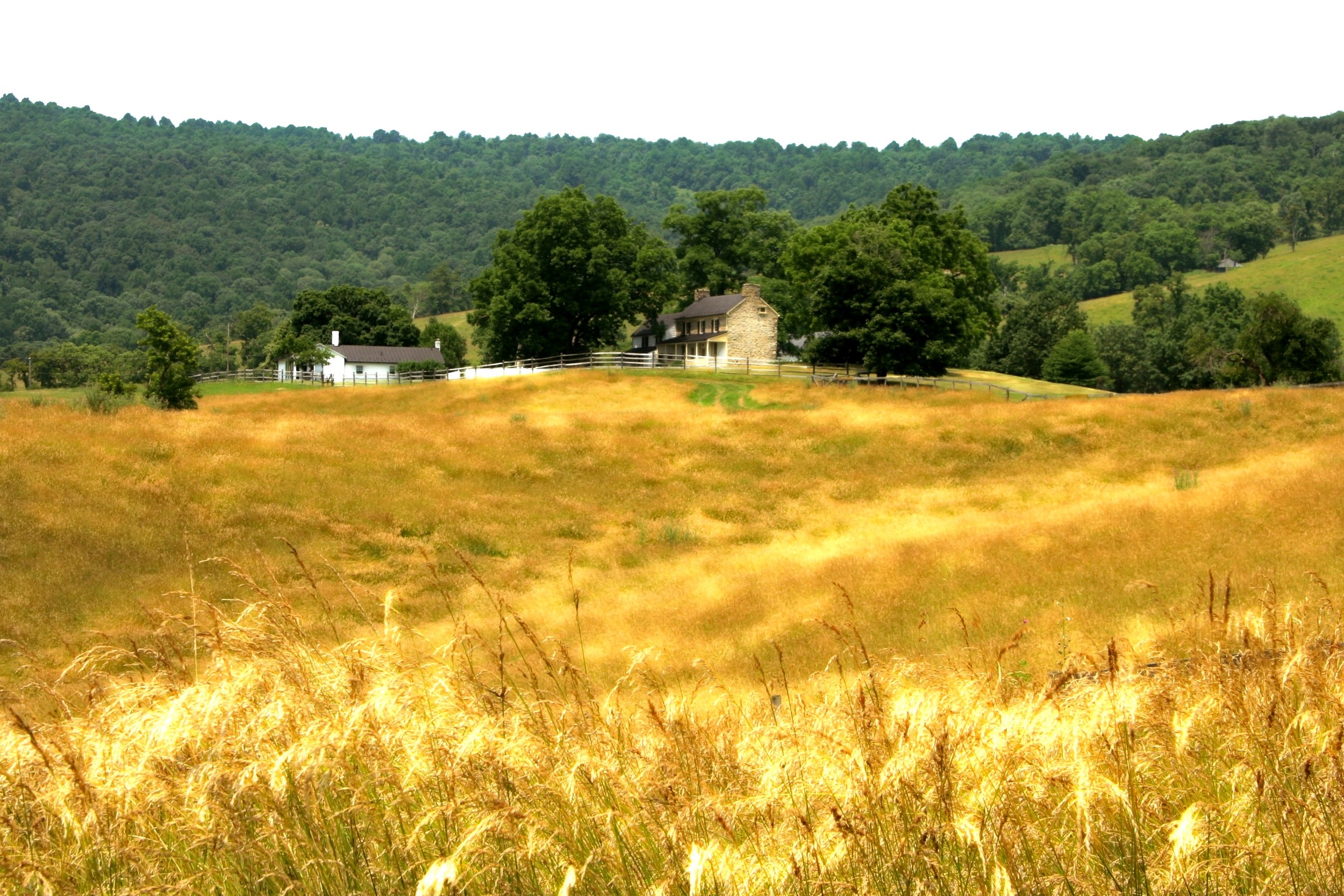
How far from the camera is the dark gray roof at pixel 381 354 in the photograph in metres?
97.1

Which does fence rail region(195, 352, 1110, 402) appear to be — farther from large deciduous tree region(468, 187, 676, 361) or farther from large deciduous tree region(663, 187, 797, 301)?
large deciduous tree region(663, 187, 797, 301)

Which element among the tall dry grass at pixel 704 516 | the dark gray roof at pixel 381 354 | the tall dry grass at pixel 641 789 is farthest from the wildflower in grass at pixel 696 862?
the dark gray roof at pixel 381 354

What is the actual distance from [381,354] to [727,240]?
33.3 meters

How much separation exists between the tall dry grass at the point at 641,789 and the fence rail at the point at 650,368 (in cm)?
4977

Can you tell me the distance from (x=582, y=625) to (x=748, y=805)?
15960 millimetres

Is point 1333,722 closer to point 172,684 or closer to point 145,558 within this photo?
point 172,684

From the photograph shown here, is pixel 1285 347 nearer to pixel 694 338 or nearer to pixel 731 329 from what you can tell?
pixel 731 329

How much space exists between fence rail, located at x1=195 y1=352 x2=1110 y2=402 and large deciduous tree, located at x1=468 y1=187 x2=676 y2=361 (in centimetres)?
202

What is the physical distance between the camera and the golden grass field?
5227 mm

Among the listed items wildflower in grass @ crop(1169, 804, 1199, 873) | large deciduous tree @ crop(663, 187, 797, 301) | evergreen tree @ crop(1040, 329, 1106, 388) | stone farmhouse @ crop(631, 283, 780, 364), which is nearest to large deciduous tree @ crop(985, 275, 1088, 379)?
evergreen tree @ crop(1040, 329, 1106, 388)

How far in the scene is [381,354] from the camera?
9919 cm

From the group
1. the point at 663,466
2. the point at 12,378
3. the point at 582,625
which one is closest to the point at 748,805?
the point at 582,625

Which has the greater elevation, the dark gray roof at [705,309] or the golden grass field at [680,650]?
the dark gray roof at [705,309]

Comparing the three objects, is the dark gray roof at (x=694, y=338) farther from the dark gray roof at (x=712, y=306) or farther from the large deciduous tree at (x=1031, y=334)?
the large deciduous tree at (x=1031, y=334)
